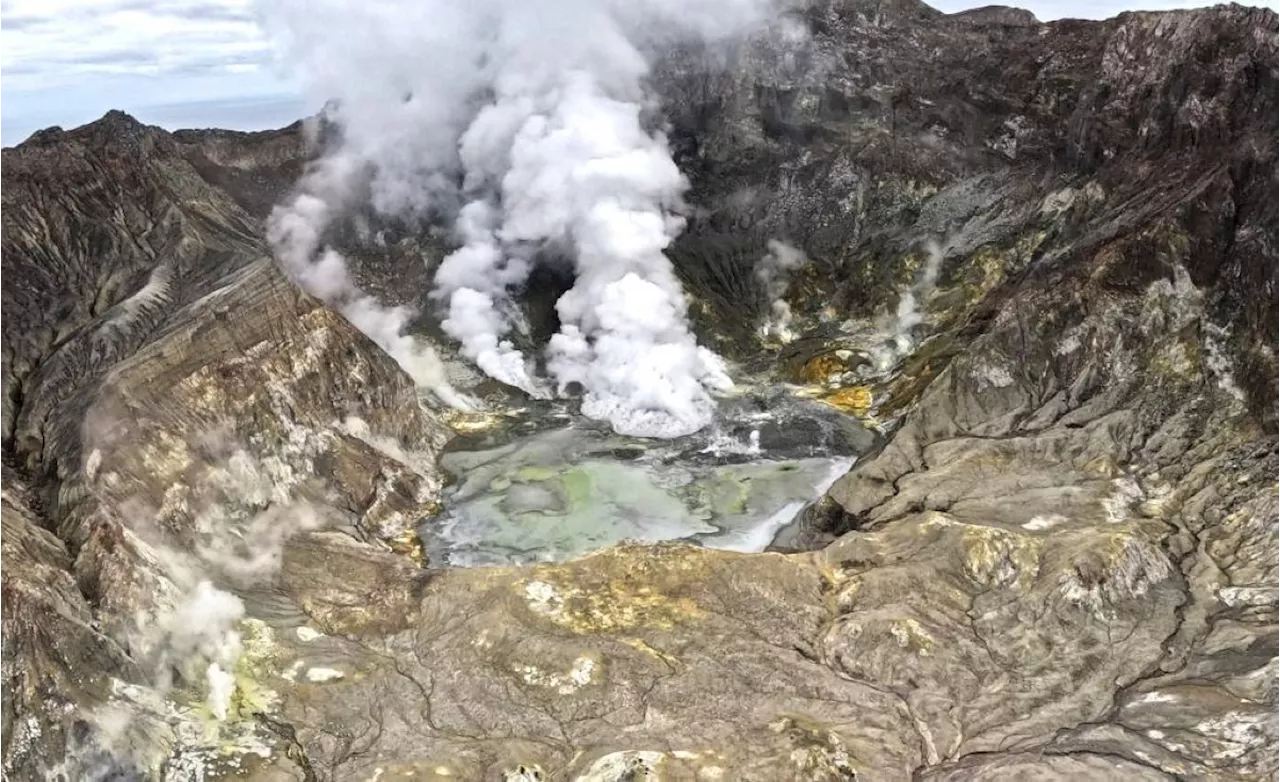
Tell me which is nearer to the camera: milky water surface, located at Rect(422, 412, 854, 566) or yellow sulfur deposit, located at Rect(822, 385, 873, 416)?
milky water surface, located at Rect(422, 412, 854, 566)

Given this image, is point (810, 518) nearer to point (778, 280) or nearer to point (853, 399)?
point (853, 399)

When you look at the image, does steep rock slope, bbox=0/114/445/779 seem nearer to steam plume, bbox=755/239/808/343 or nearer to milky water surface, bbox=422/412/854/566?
milky water surface, bbox=422/412/854/566

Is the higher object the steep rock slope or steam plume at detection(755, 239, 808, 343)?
steam plume at detection(755, 239, 808, 343)

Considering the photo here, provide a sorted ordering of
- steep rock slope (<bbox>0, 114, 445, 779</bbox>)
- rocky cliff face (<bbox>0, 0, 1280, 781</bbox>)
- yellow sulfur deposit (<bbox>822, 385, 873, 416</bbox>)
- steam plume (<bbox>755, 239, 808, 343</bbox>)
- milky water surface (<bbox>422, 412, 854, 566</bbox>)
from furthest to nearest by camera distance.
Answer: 1. steam plume (<bbox>755, 239, 808, 343</bbox>)
2. yellow sulfur deposit (<bbox>822, 385, 873, 416</bbox>)
3. milky water surface (<bbox>422, 412, 854, 566</bbox>)
4. steep rock slope (<bbox>0, 114, 445, 779</bbox>)
5. rocky cliff face (<bbox>0, 0, 1280, 781</bbox>)

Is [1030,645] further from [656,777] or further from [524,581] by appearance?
[524,581]

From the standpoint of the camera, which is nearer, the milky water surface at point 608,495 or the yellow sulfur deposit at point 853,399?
the milky water surface at point 608,495

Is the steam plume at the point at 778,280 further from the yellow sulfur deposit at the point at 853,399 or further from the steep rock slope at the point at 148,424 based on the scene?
the steep rock slope at the point at 148,424

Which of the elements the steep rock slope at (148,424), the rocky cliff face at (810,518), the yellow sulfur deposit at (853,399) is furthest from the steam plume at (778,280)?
the steep rock slope at (148,424)

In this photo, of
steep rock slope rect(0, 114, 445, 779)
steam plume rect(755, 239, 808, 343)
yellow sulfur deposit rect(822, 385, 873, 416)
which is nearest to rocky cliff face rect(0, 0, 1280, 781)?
steep rock slope rect(0, 114, 445, 779)

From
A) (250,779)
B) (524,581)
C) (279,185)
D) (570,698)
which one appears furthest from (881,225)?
(250,779)
